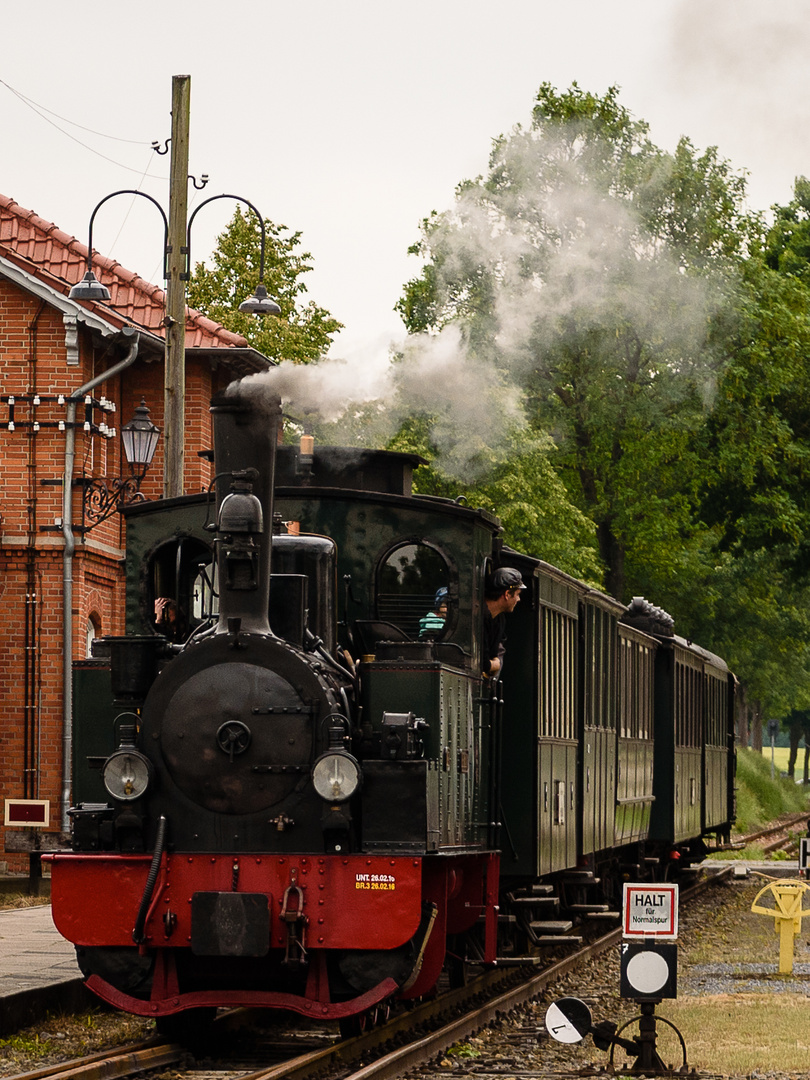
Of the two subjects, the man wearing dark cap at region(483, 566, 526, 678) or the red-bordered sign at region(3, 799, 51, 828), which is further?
the red-bordered sign at region(3, 799, 51, 828)

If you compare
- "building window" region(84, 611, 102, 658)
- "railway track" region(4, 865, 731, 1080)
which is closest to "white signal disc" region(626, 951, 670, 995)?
"railway track" region(4, 865, 731, 1080)

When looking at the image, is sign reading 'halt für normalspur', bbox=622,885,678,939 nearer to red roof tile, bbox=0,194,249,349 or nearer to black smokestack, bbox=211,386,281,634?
black smokestack, bbox=211,386,281,634

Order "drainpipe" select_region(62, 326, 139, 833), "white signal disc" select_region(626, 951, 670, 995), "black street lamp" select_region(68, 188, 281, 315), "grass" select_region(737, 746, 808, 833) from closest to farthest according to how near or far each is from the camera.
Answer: "white signal disc" select_region(626, 951, 670, 995) < "black street lamp" select_region(68, 188, 281, 315) < "drainpipe" select_region(62, 326, 139, 833) < "grass" select_region(737, 746, 808, 833)

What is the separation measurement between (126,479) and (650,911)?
10.1 metres

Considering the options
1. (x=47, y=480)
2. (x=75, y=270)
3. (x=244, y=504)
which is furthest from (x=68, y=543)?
(x=244, y=504)

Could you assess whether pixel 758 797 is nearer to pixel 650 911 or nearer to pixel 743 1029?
pixel 743 1029

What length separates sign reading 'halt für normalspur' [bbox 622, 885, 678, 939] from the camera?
8922 millimetres

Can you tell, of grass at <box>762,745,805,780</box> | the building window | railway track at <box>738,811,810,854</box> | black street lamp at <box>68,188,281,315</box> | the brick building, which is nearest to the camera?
black street lamp at <box>68,188,281,315</box>

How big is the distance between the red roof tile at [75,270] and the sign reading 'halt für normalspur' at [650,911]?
12.0 m

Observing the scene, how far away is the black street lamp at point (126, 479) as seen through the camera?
623 inches

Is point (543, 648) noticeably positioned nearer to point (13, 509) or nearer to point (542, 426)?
point (13, 509)

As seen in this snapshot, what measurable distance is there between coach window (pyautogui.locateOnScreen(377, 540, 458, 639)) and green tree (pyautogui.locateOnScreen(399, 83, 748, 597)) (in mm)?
6259

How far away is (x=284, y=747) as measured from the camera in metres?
8.47

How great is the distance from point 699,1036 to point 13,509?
1142 cm
